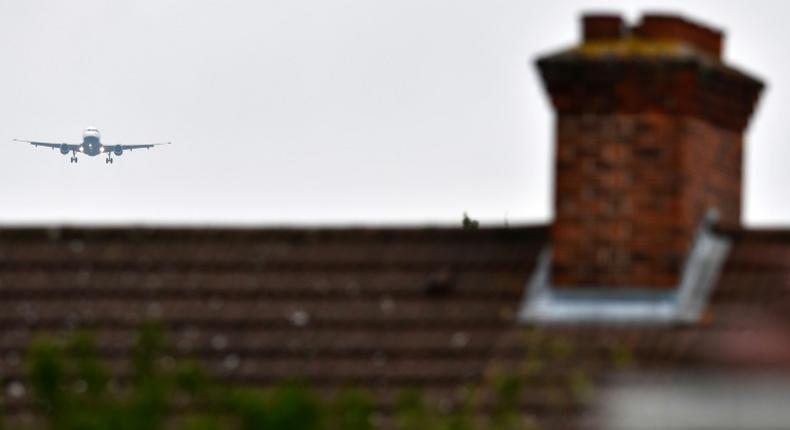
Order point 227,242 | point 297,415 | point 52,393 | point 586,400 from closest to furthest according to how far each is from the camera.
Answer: point 297,415, point 52,393, point 586,400, point 227,242

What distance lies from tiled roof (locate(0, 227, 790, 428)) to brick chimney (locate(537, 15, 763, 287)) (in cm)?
40

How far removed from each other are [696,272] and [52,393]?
15.5 ft

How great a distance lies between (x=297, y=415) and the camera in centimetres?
1134

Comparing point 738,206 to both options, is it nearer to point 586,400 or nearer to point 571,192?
point 571,192

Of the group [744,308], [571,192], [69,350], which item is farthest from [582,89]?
[69,350]

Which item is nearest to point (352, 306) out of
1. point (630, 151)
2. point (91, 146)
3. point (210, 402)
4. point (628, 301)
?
point (628, 301)

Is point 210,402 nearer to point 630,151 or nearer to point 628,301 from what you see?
point 628,301

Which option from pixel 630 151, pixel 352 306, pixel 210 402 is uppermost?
pixel 630 151

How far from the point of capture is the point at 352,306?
1582 centimetres

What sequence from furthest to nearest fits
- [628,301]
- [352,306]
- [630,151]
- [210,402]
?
[352,306]
[630,151]
[628,301]
[210,402]

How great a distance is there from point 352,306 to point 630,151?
6.35ft

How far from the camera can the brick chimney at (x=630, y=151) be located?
15516 mm

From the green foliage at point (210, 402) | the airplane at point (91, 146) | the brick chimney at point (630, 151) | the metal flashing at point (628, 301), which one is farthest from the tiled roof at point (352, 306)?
the airplane at point (91, 146)

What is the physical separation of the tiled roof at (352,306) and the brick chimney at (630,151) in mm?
400
